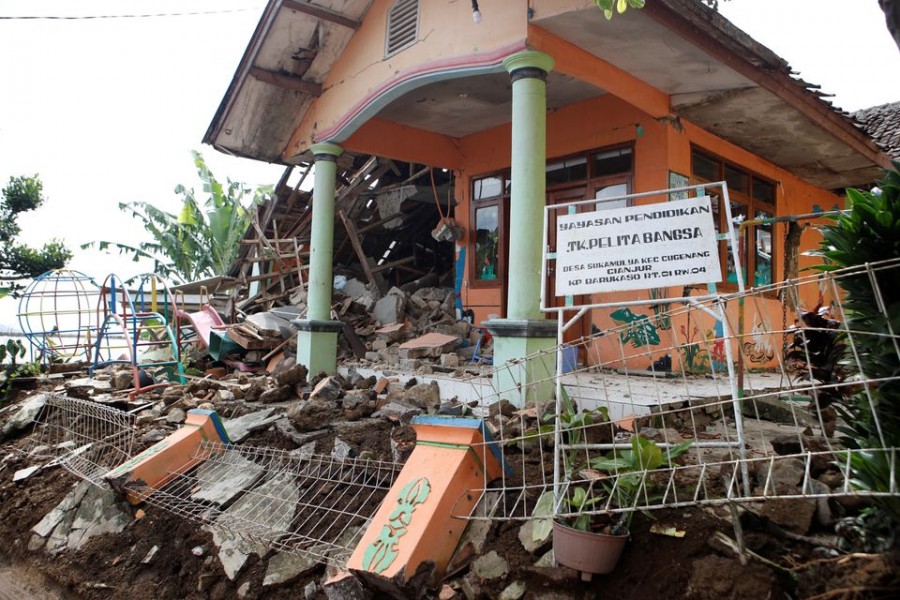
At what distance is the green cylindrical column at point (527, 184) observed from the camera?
5488 millimetres

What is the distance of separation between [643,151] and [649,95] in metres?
0.80

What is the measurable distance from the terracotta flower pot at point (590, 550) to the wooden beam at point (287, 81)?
7560 millimetres

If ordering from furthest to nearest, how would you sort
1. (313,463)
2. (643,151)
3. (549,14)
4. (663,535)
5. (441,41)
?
(643,151) < (441,41) < (549,14) < (313,463) < (663,535)

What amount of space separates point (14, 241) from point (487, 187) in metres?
12.8

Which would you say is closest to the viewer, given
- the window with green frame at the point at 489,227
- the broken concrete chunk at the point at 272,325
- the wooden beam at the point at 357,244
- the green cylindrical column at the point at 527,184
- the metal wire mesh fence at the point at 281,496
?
the metal wire mesh fence at the point at 281,496

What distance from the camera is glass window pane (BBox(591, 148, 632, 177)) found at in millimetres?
7656

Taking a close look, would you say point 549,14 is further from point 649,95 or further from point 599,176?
point 599,176

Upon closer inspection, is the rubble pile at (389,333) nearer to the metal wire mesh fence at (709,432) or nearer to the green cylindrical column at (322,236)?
the green cylindrical column at (322,236)

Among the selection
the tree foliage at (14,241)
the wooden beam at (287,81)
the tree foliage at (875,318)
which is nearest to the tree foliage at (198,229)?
the tree foliage at (14,241)

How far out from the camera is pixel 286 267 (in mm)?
12141

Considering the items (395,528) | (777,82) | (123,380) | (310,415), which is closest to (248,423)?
(310,415)

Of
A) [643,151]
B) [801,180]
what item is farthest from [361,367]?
[801,180]

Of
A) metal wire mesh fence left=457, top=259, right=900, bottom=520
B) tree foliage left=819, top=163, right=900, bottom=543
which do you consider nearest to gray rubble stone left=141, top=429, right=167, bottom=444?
metal wire mesh fence left=457, top=259, right=900, bottom=520

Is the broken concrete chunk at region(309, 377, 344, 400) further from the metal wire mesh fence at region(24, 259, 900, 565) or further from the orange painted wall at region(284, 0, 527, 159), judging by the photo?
the orange painted wall at region(284, 0, 527, 159)
